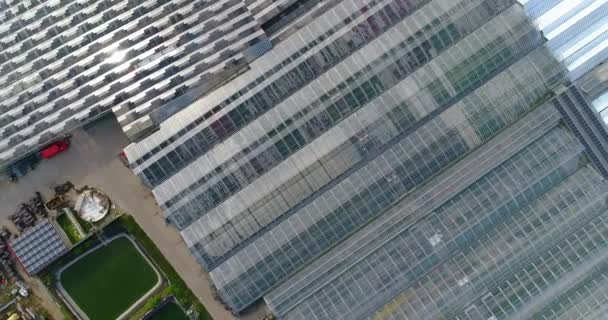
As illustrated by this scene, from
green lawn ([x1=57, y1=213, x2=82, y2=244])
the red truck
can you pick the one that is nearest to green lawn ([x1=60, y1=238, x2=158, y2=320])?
green lawn ([x1=57, y1=213, x2=82, y2=244])

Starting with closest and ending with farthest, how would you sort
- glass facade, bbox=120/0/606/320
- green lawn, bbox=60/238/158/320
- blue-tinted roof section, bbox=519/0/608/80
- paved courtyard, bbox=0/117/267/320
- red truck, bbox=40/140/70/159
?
glass facade, bbox=120/0/606/320, blue-tinted roof section, bbox=519/0/608/80, paved courtyard, bbox=0/117/267/320, red truck, bbox=40/140/70/159, green lawn, bbox=60/238/158/320

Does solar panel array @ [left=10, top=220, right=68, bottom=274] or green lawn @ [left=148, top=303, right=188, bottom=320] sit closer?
solar panel array @ [left=10, top=220, right=68, bottom=274]

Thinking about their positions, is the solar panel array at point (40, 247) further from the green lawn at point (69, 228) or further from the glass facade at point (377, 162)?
the glass facade at point (377, 162)

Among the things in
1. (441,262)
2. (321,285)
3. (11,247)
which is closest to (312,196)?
(321,285)

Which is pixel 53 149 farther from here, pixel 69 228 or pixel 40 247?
pixel 40 247

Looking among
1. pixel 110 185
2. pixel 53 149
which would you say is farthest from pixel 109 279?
pixel 53 149

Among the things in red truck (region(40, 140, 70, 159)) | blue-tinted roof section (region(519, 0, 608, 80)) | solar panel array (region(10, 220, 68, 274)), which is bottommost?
blue-tinted roof section (region(519, 0, 608, 80))

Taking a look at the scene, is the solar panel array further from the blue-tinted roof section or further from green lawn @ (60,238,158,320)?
the blue-tinted roof section
